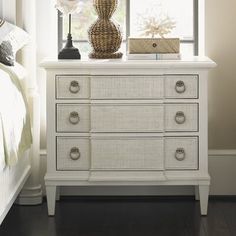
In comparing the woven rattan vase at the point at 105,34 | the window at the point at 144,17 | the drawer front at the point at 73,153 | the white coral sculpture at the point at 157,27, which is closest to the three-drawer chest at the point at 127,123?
the drawer front at the point at 73,153

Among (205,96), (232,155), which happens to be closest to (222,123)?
(232,155)

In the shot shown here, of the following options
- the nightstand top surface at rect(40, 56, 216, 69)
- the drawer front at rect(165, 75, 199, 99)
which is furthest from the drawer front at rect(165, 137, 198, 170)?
the nightstand top surface at rect(40, 56, 216, 69)

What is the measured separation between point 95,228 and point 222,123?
1.09m

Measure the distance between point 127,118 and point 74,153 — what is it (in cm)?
33

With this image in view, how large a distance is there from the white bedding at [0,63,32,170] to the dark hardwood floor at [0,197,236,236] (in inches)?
15.5

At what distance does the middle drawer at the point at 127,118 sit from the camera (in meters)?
3.58

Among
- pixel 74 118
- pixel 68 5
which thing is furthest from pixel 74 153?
pixel 68 5

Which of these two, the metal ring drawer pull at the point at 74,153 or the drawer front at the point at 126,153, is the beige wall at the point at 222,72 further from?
the metal ring drawer pull at the point at 74,153

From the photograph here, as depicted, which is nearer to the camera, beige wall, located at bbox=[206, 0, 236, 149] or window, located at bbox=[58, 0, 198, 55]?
beige wall, located at bbox=[206, 0, 236, 149]

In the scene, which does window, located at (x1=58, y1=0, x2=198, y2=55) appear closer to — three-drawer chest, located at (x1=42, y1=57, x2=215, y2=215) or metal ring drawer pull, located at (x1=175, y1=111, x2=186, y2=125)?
three-drawer chest, located at (x1=42, y1=57, x2=215, y2=215)

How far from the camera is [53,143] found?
362 centimetres

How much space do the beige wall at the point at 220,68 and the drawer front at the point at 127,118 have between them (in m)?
0.58

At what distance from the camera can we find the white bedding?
291 cm

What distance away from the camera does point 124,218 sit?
362 centimetres
